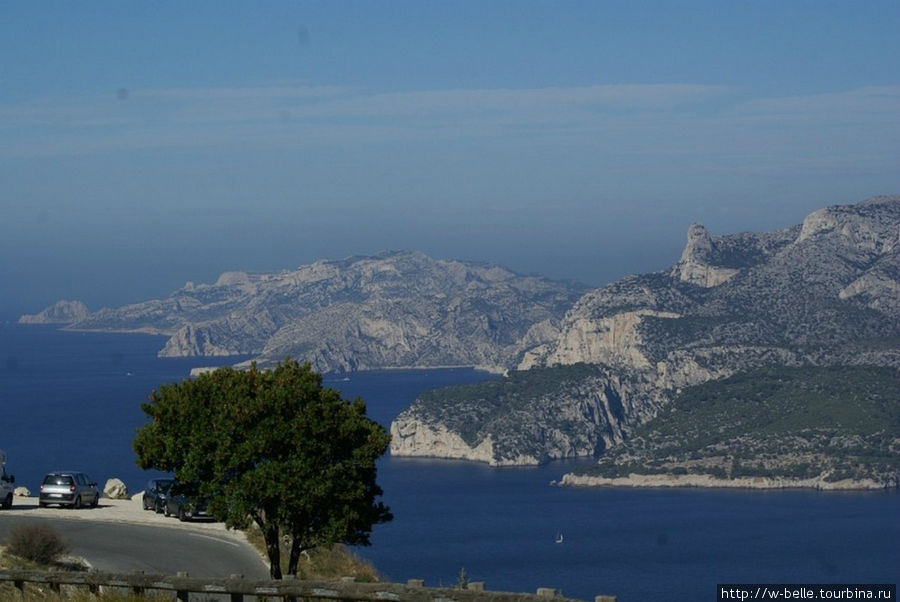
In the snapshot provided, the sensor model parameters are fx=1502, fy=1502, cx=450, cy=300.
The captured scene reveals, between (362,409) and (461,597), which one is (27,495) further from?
(461,597)

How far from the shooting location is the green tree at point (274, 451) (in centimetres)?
2664

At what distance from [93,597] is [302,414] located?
8.83 metres

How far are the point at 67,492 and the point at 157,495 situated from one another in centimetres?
301

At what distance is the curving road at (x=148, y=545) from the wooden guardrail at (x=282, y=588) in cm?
876

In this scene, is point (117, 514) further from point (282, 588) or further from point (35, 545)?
point (282, 588)

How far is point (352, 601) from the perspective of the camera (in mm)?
16438

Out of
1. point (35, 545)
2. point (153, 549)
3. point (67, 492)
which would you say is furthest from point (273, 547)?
point (67, 492)

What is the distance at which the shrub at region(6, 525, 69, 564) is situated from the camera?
96.2 ft

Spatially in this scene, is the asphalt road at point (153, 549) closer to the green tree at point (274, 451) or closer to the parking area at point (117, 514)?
the parking area at point (117, 514)

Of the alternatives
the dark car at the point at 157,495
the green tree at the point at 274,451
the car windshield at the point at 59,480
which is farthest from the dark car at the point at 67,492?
the green tree at the point at 274,451

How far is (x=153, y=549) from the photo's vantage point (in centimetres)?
3381

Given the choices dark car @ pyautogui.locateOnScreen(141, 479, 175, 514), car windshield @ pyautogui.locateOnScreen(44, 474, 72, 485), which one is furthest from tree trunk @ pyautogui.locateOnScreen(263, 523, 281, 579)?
car windshield @ pyautogui.locateOnScreen(44, 474, 72, 485)

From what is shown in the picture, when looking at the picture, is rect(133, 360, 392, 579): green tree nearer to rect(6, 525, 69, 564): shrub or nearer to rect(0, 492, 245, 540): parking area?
rect(6, 525, 69, 564): shrub

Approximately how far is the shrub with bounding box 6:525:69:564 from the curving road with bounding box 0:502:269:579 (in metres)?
0.96
